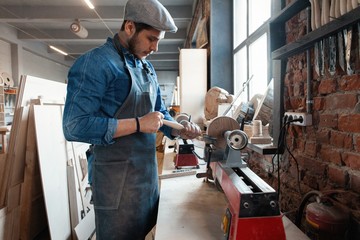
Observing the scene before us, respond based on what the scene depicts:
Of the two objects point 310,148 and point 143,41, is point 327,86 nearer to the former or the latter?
point 310,148

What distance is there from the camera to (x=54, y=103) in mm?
A: 2549

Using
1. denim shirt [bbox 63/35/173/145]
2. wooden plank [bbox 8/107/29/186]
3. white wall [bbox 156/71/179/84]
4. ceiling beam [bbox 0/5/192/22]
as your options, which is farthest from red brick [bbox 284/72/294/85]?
white wall [bbox 156/71/179/84]

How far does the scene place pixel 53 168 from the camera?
229 centimetres

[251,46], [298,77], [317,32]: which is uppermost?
[251,46]

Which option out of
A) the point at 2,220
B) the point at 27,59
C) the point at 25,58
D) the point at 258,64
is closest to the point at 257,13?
the point at 258,64

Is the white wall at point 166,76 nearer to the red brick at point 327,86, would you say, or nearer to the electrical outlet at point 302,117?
the electrical outlet at point 302,117

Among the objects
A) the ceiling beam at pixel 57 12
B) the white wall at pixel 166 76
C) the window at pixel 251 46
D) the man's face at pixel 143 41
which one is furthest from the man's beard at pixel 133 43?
the white wall at pixel 166 76

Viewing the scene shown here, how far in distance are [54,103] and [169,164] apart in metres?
1.36

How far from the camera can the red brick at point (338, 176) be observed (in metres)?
0.90

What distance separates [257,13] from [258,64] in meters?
0.50

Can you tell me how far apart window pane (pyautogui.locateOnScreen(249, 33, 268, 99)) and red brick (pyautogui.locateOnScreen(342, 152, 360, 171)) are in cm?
131

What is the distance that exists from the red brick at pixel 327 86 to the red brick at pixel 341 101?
0.02 metres

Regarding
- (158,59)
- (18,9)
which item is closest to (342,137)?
(18,9)

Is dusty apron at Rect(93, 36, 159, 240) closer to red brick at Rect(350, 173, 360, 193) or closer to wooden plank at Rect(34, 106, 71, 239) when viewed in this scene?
red brick at Rect(350, 173, 360, 193)
